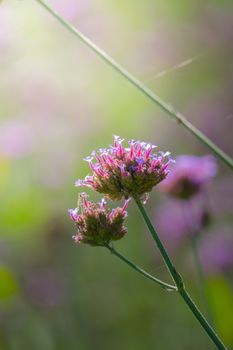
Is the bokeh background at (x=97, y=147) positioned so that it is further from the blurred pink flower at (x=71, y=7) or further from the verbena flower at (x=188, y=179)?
the verbena flower at (x=188, y=179)

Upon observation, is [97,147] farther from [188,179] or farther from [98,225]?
[98,225]

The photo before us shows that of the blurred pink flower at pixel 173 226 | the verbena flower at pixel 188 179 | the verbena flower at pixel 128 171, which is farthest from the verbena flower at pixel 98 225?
the blurred pink flower at pixel 173 226

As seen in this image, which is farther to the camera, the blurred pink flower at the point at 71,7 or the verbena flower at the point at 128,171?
the blurred pink flower at the point at 71,7

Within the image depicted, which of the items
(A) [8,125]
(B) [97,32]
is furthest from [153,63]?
(A) [8,125]

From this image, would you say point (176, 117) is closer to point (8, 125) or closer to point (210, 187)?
point (210, 187)

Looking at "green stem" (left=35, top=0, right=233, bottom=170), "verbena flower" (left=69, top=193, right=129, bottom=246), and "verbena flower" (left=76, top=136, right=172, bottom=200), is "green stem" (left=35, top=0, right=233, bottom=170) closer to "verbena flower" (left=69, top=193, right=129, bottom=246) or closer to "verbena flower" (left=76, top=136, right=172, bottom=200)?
"verbena flower" (left=76, top=136, right=172, bottom=200)

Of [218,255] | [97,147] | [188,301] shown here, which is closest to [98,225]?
[188,301]

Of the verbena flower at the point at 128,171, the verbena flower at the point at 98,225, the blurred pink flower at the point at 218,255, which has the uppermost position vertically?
the blurred pink flower at the point at 218,255
